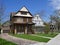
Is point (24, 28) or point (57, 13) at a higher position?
point (57, 13)

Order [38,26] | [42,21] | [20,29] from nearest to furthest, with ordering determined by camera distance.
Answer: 1. [20,29]
2. [38,26]
3. [42,21]

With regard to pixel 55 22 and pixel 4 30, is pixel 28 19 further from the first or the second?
pixel 55 22

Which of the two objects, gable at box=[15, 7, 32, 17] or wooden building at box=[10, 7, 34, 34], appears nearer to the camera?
wooden building at box=[10, 7, 34, 34]

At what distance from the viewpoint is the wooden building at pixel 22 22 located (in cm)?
4675

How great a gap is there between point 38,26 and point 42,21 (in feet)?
15.3

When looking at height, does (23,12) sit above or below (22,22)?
above

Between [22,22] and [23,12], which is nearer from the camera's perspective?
[22,22]

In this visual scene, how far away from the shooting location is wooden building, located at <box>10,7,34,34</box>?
46750 mm

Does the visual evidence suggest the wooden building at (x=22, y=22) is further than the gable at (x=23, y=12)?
No

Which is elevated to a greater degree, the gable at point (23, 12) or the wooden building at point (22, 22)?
the gable at point (23, 12)

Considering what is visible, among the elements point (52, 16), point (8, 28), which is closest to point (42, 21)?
point (52, 16)

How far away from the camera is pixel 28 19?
48688 millimetres

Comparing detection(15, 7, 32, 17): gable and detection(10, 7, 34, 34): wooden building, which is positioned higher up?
detection(15, 7, 32, 17): gable

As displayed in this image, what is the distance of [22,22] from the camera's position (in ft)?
157
